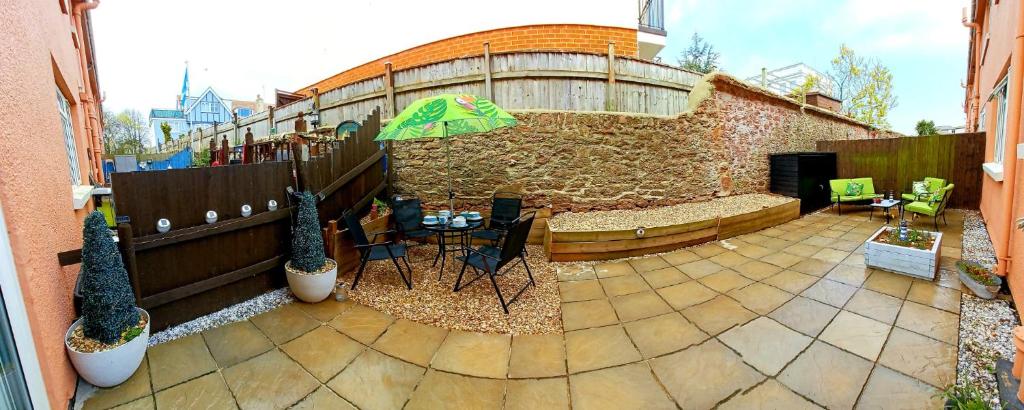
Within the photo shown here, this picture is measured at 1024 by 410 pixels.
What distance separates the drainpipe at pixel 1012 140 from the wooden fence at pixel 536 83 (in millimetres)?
3978

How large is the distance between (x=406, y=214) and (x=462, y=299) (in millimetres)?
1801

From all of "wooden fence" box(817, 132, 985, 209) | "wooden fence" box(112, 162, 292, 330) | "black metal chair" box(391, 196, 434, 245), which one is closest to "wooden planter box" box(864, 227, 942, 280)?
"black metal chair" box(391, 196, 434, 245)

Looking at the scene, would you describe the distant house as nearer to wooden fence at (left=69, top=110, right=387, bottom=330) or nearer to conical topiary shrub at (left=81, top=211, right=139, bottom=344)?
wooden fence at (left=69, top=110, right=387, bottom=330)

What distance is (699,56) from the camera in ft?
51.6

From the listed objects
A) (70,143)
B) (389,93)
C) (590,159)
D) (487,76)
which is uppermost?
(487,76)

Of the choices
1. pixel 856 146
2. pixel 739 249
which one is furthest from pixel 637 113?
pixel 856 146

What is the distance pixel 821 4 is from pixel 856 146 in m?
3.97

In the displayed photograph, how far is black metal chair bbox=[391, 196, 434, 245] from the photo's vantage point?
4.62 m

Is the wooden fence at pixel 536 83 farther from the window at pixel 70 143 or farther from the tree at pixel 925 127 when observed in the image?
the tree at pixel 925 127

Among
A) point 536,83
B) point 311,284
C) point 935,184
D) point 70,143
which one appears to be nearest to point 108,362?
point 311,284

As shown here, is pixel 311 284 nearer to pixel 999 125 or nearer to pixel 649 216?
pixel 649 216

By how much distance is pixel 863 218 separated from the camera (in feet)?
21.7

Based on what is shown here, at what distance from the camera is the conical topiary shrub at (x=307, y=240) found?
10.4 feet

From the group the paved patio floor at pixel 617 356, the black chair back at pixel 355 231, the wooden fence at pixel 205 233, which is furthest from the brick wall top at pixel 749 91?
the wooden fence at pixel 205 233
